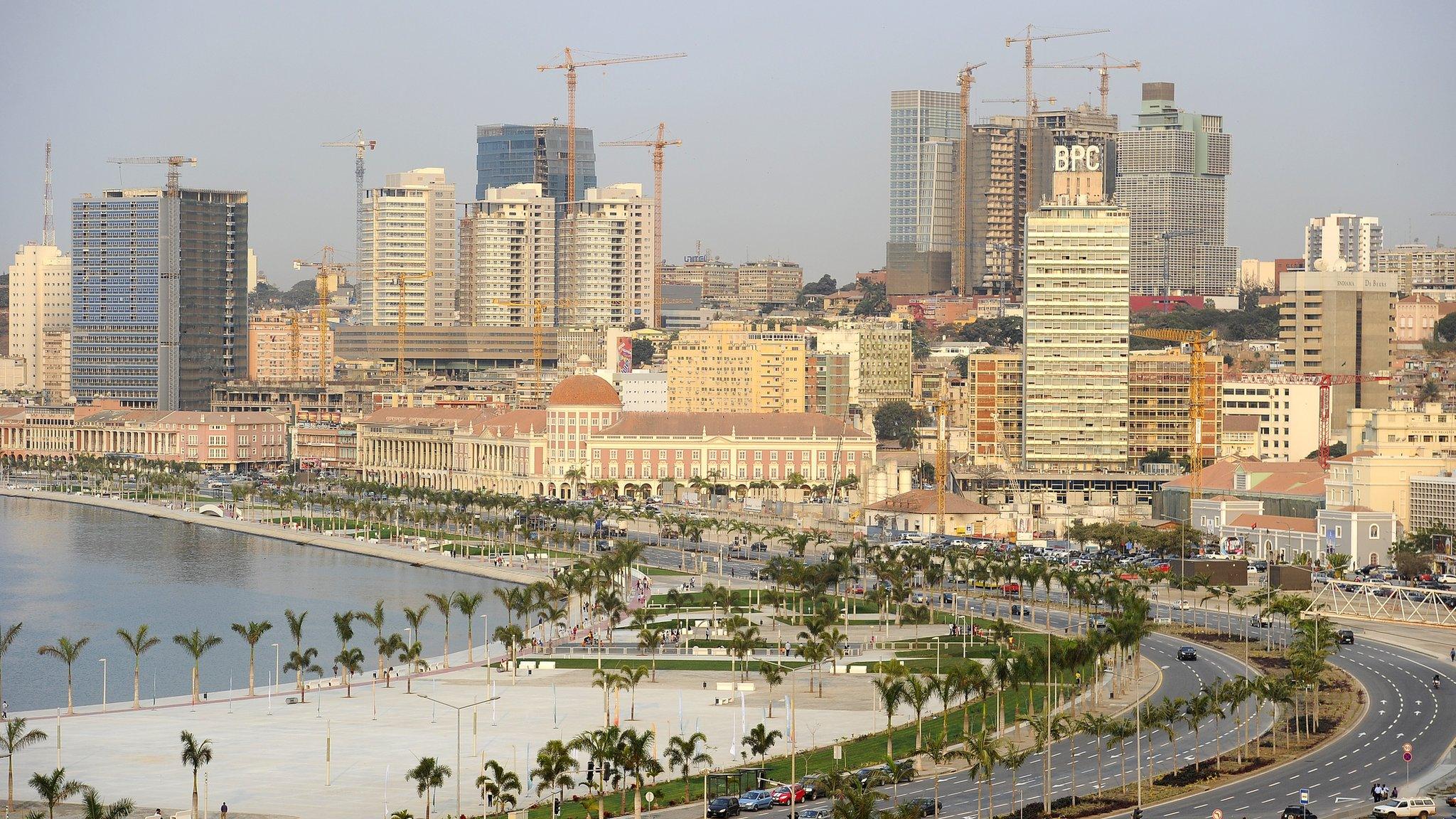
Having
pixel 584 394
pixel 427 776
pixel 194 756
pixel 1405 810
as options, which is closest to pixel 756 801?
pixel 427 776

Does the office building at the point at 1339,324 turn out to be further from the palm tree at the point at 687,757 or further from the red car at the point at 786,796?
the red car at the point at 786,796

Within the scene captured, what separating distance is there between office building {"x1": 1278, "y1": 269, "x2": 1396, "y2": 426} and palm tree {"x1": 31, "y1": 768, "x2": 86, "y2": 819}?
438 feet

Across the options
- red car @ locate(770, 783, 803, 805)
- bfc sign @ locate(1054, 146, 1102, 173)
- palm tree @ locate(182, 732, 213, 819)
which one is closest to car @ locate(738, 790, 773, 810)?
red car @ locate(770, 783, 803, 805)

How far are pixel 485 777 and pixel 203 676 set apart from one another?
2968cm

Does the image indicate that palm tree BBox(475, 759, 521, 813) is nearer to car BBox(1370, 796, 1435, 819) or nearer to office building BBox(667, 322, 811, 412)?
car BBox(1370, 796, 1435, 819)

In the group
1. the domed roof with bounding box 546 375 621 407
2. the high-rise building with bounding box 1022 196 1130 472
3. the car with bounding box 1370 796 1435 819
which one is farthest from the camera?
the domed roof with bounding box 546 375 621 407

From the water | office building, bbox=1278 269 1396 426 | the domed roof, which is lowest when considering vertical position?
the water

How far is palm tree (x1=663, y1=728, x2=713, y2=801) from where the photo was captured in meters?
58.6

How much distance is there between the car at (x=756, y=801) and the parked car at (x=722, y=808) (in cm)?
21

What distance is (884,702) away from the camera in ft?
229

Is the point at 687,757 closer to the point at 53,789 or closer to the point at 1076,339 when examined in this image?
the point at 53,789

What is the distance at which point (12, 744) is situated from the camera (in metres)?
59.0

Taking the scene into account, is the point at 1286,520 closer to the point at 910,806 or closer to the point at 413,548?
the point at 413,548

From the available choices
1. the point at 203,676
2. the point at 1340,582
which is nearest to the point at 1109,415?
the point at 1340,582
